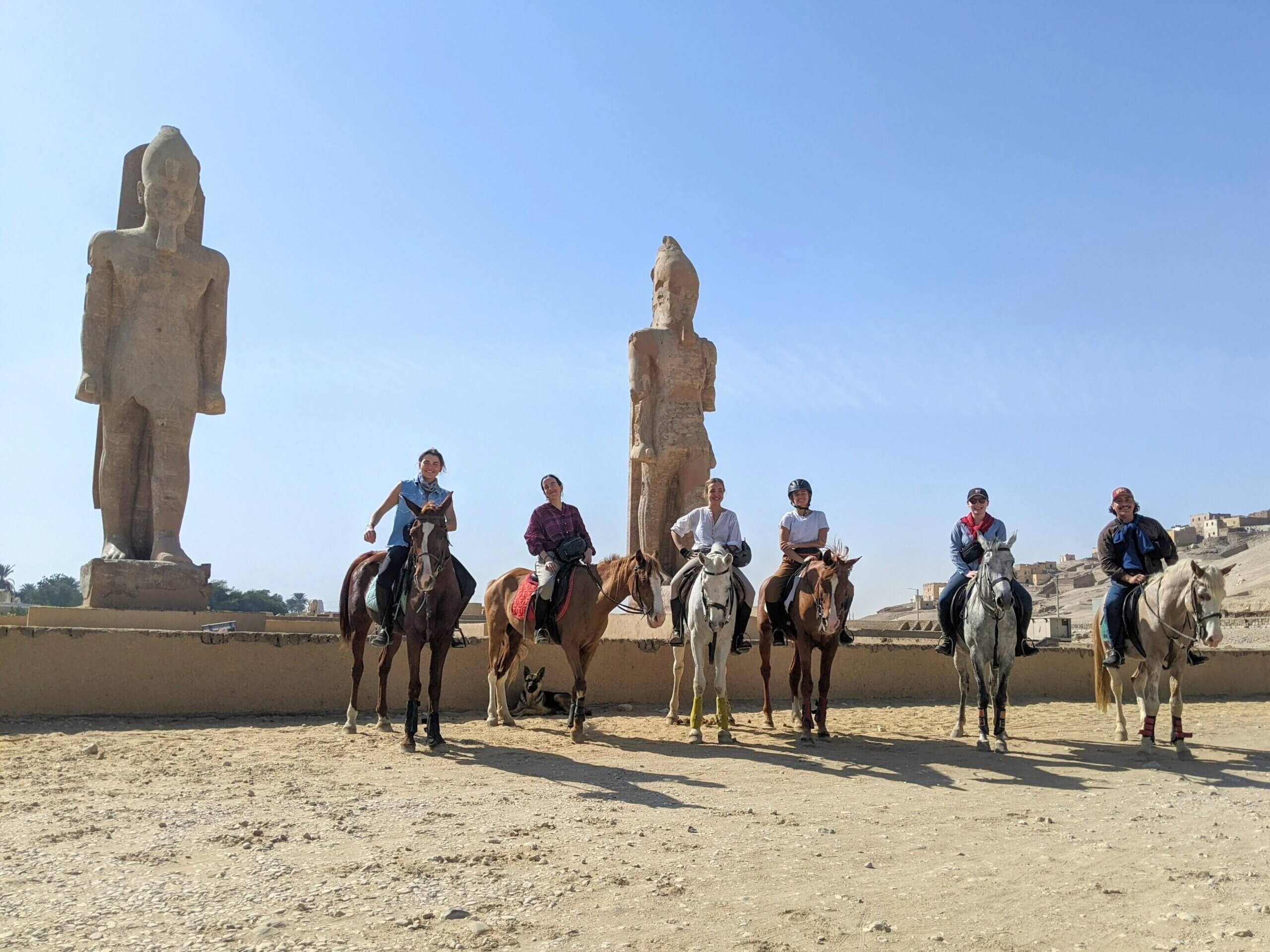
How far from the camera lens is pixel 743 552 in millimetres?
8977

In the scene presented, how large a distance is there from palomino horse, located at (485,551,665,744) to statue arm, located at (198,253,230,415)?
5.33 meters

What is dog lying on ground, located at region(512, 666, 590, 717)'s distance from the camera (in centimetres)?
1027

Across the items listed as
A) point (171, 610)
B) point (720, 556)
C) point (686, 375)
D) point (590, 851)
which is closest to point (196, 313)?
point (171, 610)

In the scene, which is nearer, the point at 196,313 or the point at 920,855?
the point at 920,855

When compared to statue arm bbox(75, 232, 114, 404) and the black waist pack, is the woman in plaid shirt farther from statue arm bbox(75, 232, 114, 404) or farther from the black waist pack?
statue arm bbox(75, 232, 114, 404)

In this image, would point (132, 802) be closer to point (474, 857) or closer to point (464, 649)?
point (474, 857)

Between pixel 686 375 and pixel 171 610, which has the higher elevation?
pixel 686 375

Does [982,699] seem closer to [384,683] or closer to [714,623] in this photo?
[714,623]

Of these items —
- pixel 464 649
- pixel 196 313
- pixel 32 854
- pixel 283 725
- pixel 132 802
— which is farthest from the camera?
pixel 196 313

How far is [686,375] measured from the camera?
593 inches

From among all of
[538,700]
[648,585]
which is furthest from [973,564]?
[538,700]

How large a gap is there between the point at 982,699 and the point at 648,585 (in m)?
2.92

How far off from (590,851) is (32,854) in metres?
2.42

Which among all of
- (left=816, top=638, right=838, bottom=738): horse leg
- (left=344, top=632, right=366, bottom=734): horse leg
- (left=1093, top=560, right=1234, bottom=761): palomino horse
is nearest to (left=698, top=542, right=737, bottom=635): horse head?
(left=816, top=638, right=838, bottom=738): horse leg
